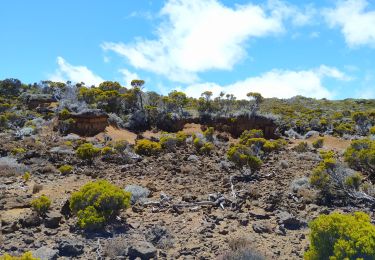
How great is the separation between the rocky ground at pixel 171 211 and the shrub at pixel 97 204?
1.07 feet

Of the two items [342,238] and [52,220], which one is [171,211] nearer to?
[52,220]

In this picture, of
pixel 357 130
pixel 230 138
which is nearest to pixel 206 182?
pixel 230 138

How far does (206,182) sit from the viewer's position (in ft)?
55.8

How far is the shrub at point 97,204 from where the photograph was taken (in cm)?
1115

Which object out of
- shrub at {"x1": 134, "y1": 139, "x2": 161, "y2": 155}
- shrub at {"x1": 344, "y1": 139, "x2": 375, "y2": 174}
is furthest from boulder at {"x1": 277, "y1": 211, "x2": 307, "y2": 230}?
shrub at {"x1": 134, "y1": 139, "x2": 161, "y2": 155}

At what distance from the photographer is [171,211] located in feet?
42.8

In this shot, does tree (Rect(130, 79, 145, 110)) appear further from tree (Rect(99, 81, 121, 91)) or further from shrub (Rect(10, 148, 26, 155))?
shrub (Rect(10, 148, 26, 155))

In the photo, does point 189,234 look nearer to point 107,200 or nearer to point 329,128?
point 107,200

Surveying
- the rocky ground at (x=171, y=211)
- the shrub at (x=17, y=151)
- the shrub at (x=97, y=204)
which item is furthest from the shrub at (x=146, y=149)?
the shrub at (x=97, y=204)

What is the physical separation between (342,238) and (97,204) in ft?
21.3

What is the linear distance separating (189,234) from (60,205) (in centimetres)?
452

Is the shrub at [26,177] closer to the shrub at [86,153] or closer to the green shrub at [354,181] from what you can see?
the shrub at [86,153]

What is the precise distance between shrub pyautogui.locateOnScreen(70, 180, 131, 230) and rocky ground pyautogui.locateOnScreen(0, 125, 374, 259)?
1.07ft

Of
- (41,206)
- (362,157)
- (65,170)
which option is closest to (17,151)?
(65,170)
